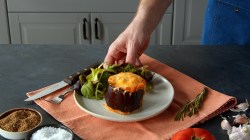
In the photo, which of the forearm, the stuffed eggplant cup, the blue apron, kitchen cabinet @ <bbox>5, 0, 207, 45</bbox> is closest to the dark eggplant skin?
the stuffed eggplant cup

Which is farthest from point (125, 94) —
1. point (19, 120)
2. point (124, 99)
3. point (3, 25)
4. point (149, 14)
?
point (3, 25)

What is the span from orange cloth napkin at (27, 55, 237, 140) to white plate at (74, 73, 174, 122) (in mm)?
17

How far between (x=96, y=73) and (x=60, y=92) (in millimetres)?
116

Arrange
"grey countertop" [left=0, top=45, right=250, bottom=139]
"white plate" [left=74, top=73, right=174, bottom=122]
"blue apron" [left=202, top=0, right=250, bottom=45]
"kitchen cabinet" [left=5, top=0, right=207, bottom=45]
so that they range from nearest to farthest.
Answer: "white plate" [left=74, top=73, right=174, bottom=122] → "grey countertop" [left=0, top=45, right=250, bottom=139] → "blue apron" [left=202, top=0, right=250, bottom=45] → "kitchen cabinet" [left=5, top=0, right=207, bottom=45]

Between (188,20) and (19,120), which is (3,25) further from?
(19,120)

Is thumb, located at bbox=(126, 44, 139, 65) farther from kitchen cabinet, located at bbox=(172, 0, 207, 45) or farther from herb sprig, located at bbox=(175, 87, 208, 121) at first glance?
kitchen cabinet, located at bbox=(172, 0, 207, 45)

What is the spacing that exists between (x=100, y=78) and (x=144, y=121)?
17 centimetres

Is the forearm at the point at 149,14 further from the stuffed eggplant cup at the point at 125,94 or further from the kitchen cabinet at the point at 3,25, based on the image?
the kitchen cabinet at the point at 3,25

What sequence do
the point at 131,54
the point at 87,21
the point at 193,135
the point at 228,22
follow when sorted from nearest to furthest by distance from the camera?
the point at 193,135
the point at 131,54
the point at 228,22
the point at 87,21

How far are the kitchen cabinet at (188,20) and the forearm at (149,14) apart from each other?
33.9 inches

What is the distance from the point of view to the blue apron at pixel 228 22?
1416 millimetres

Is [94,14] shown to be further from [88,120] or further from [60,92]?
[88,120]

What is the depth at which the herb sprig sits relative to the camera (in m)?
0.96

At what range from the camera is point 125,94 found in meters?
0.93
